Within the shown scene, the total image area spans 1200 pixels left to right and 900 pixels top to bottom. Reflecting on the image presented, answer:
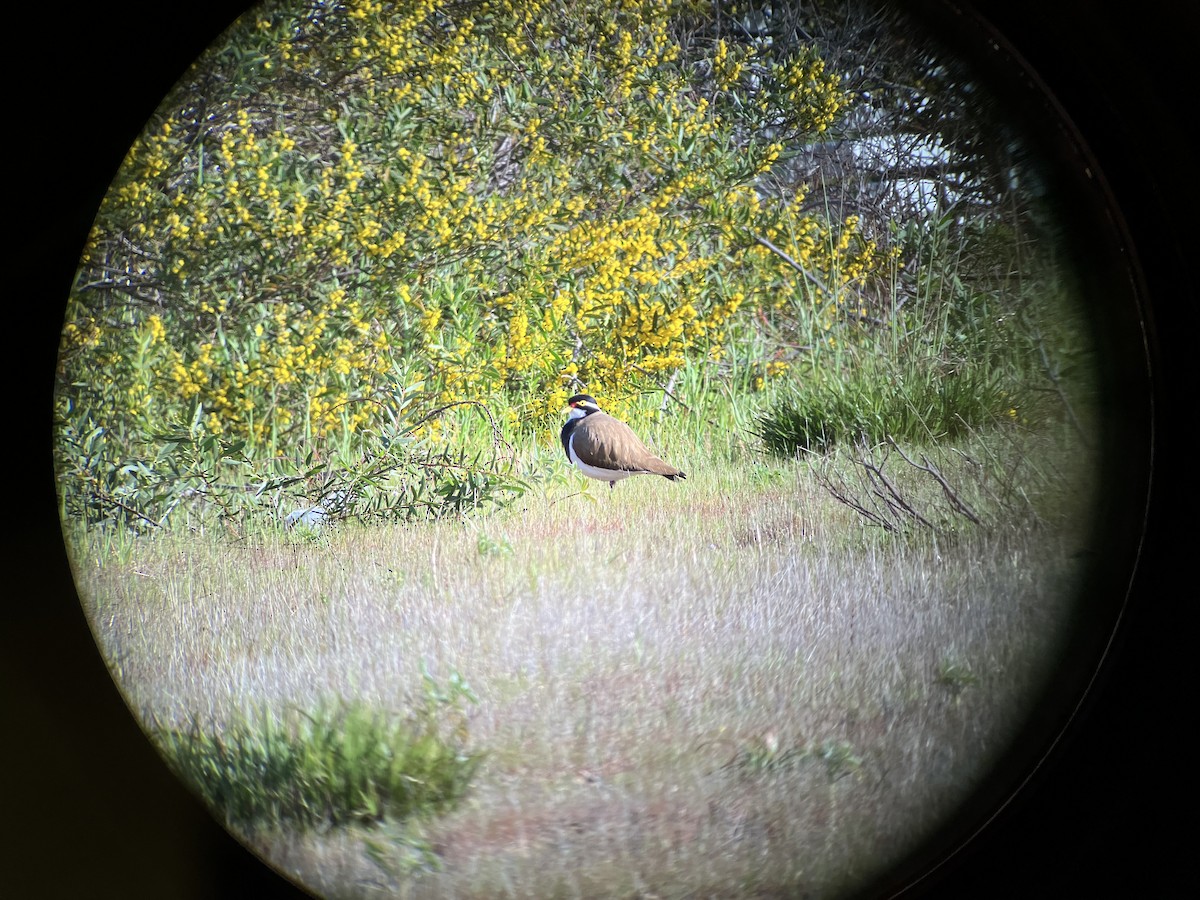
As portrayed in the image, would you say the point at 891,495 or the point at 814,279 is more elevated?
the point at 814,279

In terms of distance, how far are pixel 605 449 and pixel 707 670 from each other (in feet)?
0.76

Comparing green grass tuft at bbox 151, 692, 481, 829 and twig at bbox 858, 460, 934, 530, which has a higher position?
twig at bbox 858, 460, 934, 530

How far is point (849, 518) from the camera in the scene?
0.81 metres

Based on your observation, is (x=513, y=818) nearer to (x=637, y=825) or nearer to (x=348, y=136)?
(x=637, y=825)

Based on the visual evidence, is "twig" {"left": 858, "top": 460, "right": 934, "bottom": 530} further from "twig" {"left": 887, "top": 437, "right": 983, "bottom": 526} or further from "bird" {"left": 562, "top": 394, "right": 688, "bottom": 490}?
"bird" {"left": 562, "top": 394, "right": 688, "bottom": 490}

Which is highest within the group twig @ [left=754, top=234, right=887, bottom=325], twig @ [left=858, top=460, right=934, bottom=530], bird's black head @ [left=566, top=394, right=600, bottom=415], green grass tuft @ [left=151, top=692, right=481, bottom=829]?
twig @ [left=754, top=234, right=887, bottom=325]

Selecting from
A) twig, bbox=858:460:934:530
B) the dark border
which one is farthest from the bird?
the dark border

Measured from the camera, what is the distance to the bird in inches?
31.9

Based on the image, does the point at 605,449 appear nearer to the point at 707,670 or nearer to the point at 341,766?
the point at 707,670

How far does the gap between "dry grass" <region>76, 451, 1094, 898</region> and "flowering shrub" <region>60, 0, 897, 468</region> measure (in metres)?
0.14

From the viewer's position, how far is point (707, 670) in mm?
816

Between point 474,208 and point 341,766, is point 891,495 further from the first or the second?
point 341,766

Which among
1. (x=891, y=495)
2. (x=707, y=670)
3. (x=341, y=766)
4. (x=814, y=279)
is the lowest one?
(x=341, y=766)

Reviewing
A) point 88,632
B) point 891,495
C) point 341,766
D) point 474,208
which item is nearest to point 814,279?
point 891,495
